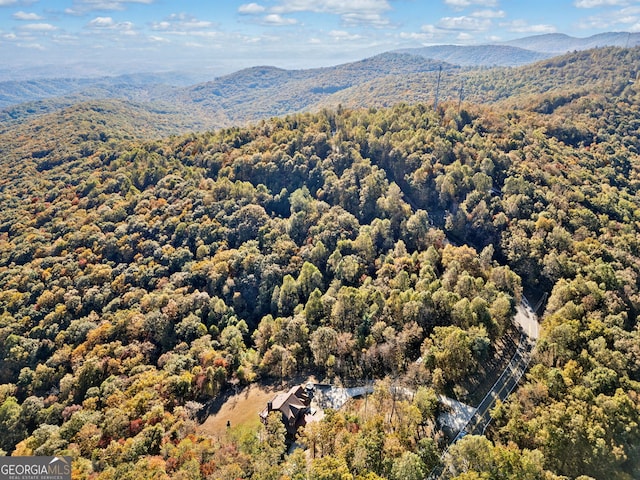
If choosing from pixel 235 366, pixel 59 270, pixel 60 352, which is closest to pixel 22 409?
pixel 60 352

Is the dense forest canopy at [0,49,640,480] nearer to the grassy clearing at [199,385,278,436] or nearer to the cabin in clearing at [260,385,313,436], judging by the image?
the grassy clearing at [199,385,278,436]

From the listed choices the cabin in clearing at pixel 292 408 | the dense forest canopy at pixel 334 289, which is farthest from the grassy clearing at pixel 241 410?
the cabin in clearing at pixel 292 408

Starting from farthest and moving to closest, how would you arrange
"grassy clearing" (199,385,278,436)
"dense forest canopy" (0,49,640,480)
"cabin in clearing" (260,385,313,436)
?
"grassy clearing" (199,385,278,436), "cabin in clearing" (260,385,313,436), "dense forest canopy" (0,49,640,480)

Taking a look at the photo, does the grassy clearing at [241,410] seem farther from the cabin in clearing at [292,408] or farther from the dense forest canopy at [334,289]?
the cabin in clearing at [292,408]

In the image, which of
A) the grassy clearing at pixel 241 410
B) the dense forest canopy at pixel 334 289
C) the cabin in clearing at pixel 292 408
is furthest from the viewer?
the grassy clearing at pixel 241 410

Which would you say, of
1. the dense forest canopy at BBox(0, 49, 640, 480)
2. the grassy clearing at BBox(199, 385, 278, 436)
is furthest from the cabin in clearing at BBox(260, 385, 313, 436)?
the dense forest canopy at BBox(0, 49, 640, 480)

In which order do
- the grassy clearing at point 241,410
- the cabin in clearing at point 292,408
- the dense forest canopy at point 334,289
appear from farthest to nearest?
the grassy clearing at point 241,410 → the cabin in clearing at point 292,408 → the dense forest canopy at point 334,289

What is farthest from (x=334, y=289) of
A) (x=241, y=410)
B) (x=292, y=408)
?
(x=292, y=408)

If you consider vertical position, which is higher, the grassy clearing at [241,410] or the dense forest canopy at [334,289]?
the dense forest canopy at [334,289]

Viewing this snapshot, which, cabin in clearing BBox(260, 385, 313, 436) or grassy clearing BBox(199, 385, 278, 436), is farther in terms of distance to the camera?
grassy clearing BBox(199, 385, 278, 436)
